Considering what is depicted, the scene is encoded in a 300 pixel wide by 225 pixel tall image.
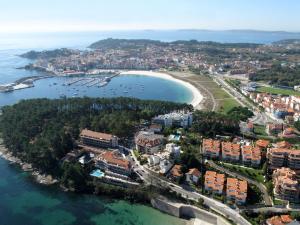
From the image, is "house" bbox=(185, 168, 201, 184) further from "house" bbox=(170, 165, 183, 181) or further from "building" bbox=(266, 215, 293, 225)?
"building" bbox=(266, 215, 293, 225)

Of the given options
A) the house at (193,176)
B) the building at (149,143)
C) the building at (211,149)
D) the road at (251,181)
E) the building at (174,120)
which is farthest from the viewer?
the building at (174,120)

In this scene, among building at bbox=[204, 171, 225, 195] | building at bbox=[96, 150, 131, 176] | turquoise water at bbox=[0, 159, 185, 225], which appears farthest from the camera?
building at bbox=[96, 150, 131, 176]

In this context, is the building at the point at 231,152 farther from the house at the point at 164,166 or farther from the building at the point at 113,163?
the building at the point at 113,163

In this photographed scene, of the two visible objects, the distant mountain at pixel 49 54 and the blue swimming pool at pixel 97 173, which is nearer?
the blue swimming pool at pixel 97 173

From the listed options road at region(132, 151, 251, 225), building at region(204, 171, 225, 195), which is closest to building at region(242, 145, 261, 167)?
building at region(204, 171, 225, 195)

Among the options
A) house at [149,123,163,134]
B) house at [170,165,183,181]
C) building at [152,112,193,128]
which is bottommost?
house at [170,165,183,181]

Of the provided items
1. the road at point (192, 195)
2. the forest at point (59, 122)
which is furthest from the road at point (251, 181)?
the forest at point (59, 122)

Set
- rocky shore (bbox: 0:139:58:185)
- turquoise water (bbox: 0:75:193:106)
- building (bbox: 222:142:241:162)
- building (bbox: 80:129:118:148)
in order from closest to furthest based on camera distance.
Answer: rocky shore (bbox: 0:139:58:185) → building (bbox: 222:142:241:162) → building (bbox: 80:129:118:148) → turquoise water (bbox: 0:75:193:106)

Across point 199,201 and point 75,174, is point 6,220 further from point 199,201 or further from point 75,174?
point 199,201
